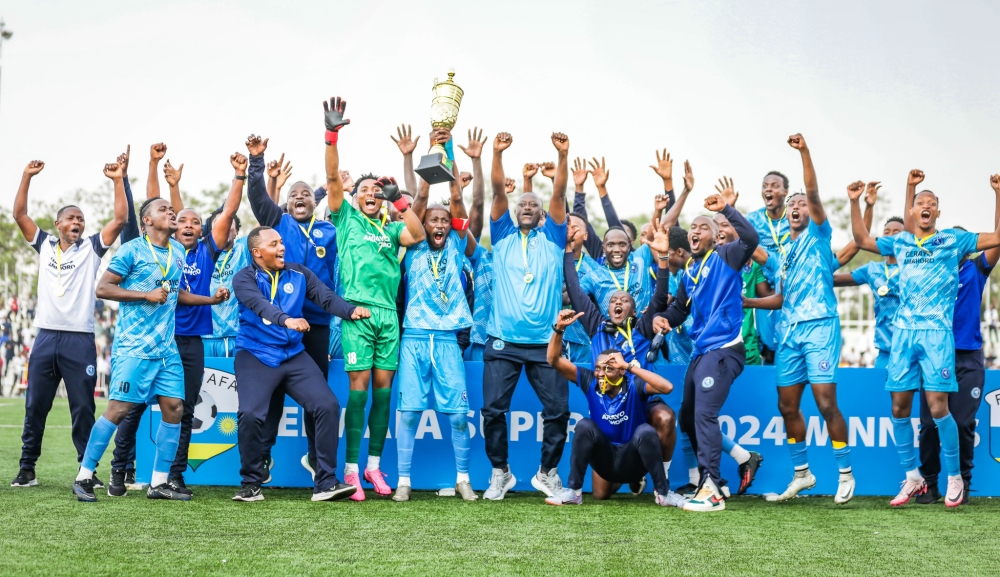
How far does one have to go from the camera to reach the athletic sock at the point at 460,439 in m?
7.82

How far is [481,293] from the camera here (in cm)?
872

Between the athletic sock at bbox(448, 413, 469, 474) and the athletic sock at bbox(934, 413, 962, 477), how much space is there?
12.3 ft

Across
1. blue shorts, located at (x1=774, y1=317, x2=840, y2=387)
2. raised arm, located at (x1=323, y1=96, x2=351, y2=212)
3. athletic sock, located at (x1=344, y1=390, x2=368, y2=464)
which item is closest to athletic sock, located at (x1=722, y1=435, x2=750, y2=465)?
blue shorts, located at (x1=774, y1=317, x2=840, y2=387)

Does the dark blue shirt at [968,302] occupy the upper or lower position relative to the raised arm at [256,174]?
lower

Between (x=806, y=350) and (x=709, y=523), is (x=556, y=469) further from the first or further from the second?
(x=806, y=350)

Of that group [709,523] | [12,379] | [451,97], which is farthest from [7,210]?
[709,523]

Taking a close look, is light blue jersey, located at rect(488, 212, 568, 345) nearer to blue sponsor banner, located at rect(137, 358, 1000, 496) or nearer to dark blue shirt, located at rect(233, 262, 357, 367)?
blue sponsor banner, located at rect(137, 358, 1000, 496)

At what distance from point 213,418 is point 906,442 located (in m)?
5.90

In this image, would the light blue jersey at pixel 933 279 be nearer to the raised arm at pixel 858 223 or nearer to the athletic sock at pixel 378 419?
the raised arm at pixel 858 223

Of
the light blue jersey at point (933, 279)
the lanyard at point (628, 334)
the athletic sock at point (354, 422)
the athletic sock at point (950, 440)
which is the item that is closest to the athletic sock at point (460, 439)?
the athletic sock at point (354, 422)

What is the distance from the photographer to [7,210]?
1615 inches

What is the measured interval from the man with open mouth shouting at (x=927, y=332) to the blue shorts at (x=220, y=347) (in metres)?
5.84

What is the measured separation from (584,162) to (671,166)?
84cm

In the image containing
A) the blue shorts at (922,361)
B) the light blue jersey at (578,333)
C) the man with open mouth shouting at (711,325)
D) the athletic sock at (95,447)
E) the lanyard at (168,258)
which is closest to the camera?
the athletic sock at (95,447)
